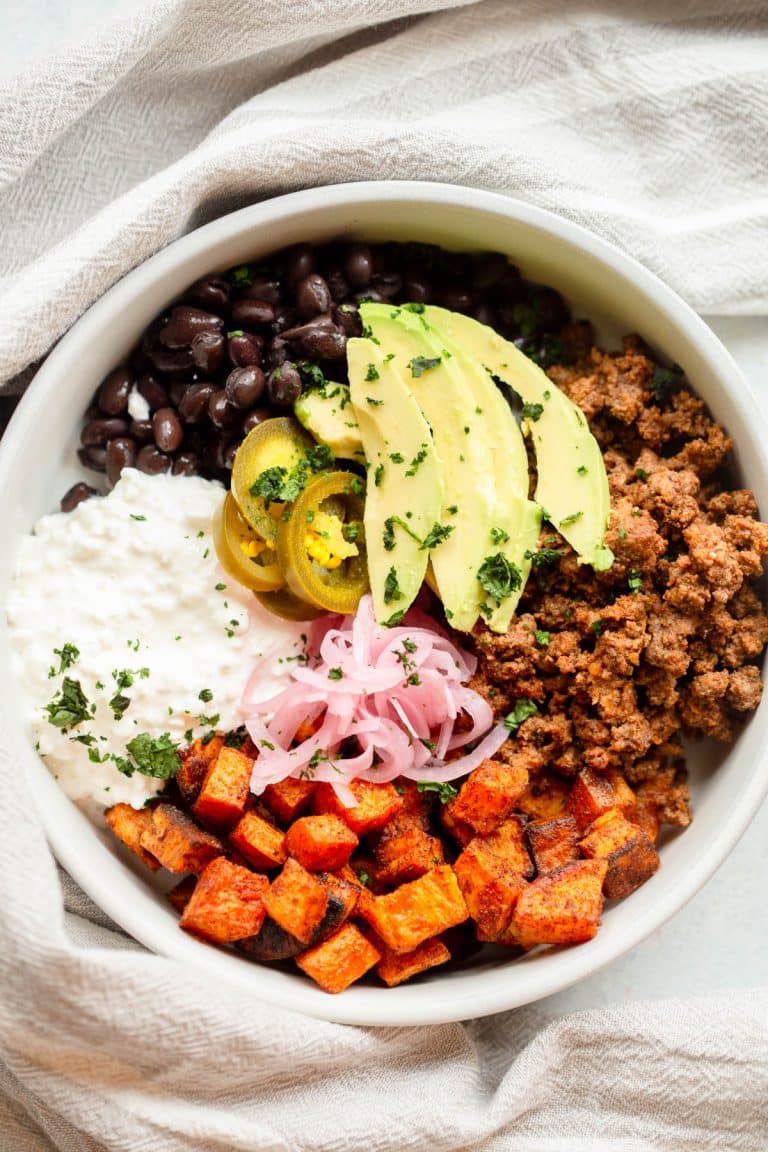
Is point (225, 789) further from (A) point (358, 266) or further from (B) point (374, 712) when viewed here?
(A) point (358, 266)

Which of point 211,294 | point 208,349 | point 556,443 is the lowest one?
point 556,443

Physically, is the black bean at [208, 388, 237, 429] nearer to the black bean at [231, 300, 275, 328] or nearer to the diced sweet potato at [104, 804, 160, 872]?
the black bean at [231, 300, 275, 328]

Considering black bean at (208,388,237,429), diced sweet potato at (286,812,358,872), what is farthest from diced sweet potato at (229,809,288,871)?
black bean at (208,388,237,429)

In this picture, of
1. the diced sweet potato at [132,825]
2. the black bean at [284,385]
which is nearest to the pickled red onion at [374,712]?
the diced sweet potato at [132,825]

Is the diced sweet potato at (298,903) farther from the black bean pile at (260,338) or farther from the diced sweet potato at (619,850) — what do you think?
the black bean pile at (260,338)

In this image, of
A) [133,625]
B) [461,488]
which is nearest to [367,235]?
[461,488]

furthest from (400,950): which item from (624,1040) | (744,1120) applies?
(744,1120)

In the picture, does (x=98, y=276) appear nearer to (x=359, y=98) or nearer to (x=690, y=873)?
(x=359, y=98)
